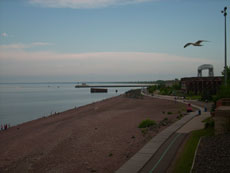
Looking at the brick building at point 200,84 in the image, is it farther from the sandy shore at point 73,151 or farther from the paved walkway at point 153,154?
the paved walkway at point 153,154

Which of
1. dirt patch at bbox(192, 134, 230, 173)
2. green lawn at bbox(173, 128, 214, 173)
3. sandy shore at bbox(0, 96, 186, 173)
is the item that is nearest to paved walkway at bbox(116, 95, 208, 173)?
green lawn at bbox(173, 128, 214, 173)

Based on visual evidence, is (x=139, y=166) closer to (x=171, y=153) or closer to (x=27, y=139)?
(x=171, y=153)

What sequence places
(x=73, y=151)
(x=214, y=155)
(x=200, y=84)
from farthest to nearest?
(x=200, y=84) → (x=73, y=151) → (x=214, y=155)

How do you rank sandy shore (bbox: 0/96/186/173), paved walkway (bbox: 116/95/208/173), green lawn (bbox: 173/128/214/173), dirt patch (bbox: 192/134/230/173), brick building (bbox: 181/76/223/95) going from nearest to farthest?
dirt patch (bbox: 192/134/230/173), green lawn (bbox: 173/128/214/173), paved walkway (bbox: 116/95/208/173), sandy shore (bbox: 0/96/186/173), brick building (bbox: 181/76/223/95)

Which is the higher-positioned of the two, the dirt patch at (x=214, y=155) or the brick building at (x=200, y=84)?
the brick building at (x=200, y=84)

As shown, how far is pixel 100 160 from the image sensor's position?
15.6 metres

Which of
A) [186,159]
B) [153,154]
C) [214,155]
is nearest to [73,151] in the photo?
[153,154]

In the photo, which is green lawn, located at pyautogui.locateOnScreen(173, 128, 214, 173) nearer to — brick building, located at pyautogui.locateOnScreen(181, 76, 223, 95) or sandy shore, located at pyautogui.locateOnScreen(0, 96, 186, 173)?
sandy shore, located at pyautogui.locateOnScreen(0, 96, 186, 173)

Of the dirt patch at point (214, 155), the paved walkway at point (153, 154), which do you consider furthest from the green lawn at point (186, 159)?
the paved walkway at point (153, 154)

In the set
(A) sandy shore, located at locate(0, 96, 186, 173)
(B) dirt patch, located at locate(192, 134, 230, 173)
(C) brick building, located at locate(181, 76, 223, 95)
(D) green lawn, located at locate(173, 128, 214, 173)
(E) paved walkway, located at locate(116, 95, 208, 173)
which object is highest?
(C) brick building, located at locate(181, 76, 223, 95)

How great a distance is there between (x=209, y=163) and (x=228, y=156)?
1249 millimetres

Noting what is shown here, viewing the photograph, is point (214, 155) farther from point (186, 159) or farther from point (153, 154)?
point (153, 154)

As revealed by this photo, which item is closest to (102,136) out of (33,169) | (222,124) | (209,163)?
(33,169)

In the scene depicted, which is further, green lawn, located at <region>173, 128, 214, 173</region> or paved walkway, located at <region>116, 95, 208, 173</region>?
paved walkway, located at <region>116, 95, 208, 173</region>
